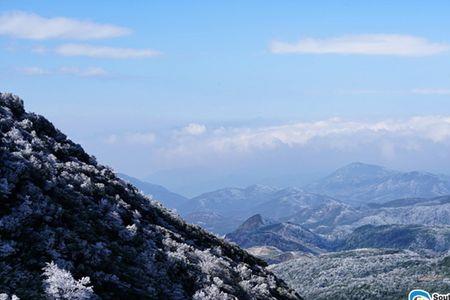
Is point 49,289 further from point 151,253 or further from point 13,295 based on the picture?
point 151,253

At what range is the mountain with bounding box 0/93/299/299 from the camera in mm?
23234

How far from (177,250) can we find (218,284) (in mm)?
4699

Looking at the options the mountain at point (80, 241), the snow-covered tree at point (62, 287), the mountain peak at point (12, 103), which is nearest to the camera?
the snow-covered tree at point (62, 287)

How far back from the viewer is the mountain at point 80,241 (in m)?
23.2

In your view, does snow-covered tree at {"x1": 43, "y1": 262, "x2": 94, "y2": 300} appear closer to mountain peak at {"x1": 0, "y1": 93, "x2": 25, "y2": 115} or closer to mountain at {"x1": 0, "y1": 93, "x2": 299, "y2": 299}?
mountain at {"x1": 0, "y1": 93, "x2": 299, "y2": 299}

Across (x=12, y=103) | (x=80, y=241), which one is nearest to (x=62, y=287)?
(x=80, y=241)

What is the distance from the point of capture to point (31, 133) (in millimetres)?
42875

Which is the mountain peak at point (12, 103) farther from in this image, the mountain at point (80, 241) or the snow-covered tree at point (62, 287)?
the snow-covered tree at point (62, 287)

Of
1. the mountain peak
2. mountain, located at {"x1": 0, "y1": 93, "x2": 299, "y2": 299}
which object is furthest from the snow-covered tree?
the mountain peak

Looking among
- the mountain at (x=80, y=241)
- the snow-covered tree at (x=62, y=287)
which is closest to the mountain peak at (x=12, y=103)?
the mountain at (x=80, y=241)

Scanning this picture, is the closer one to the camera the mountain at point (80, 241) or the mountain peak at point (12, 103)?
the mountain at point (80, 241)

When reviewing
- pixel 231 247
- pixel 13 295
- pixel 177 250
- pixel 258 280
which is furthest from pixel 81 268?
pixel 231 247

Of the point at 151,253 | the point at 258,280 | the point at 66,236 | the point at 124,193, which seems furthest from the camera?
the point at 124,193

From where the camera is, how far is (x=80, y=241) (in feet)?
90.7
